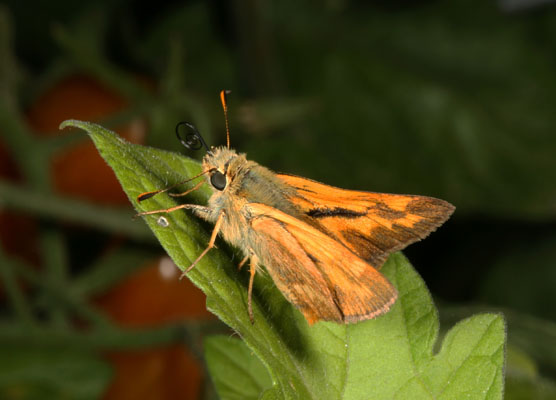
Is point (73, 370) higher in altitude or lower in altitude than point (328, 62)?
lower

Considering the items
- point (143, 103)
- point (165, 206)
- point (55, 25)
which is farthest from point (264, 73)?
point (165, 206)

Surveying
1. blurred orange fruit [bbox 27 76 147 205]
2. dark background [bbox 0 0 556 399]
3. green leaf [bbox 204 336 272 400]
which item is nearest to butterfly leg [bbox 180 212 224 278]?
green leaf [bbox 204 336 272 400]

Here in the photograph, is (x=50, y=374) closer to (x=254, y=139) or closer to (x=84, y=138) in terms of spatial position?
(x=84, y=138)

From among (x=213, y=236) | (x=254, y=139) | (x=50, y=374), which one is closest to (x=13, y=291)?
(x=50, y=374)

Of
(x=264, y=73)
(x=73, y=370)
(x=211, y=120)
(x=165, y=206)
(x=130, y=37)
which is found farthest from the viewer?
(x=264, y=73)

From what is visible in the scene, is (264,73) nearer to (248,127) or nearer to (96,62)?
(248,127)

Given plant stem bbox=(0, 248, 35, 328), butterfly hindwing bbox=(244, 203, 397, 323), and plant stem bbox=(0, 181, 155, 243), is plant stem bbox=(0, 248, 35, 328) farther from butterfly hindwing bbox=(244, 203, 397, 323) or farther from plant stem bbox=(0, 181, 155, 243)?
butterfly hindwing bbox=(244, 203, 397, 323)

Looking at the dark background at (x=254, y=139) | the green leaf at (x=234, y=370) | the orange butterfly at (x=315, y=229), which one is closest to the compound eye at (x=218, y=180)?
the orange butterfly at (x=315, y=229)
